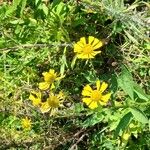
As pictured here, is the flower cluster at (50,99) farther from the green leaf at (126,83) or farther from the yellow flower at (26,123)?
the green leaf at (126,83)

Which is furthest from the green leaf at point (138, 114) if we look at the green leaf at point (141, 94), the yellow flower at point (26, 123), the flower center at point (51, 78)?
the yellow flower at point (26, 123)

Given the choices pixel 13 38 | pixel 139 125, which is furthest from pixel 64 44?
pixel 139 125

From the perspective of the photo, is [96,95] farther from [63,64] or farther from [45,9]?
[45,9]

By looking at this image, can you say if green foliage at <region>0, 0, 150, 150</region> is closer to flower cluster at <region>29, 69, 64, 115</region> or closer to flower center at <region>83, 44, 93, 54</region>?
flower cluster at <region>29, 69, 64, 115</region>

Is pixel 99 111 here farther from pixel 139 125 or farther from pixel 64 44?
pixel 64 44

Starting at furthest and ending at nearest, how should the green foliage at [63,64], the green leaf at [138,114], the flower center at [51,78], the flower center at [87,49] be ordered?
the green foliage at [63,64], the flower center at [51,78], the flower center at [87,49], the green leaf at [138,114]

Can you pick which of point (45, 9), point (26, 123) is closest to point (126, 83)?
point (26, 123)

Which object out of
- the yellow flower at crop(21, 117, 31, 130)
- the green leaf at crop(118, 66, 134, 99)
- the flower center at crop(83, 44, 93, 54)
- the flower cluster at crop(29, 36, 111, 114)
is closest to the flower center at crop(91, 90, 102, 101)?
the flower cluster at crop(29, 36, 111, 114)

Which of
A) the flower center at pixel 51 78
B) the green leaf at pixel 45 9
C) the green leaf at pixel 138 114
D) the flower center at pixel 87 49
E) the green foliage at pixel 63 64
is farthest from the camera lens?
the green leaf at pixel 45 9
